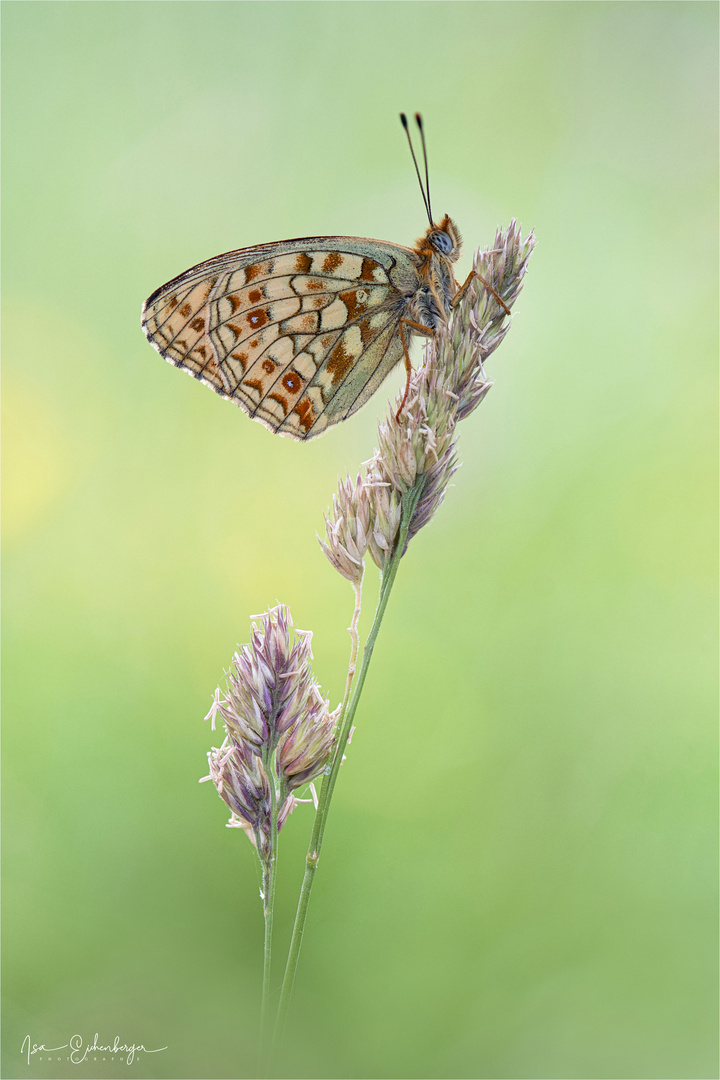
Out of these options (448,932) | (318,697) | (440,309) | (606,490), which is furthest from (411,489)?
(606,490)

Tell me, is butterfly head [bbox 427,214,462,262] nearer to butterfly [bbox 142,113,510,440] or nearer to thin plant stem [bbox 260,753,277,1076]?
butterfly [bbox 142,113,510,440]

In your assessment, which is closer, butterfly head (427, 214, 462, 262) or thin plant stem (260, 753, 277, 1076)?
thin plant stem (260, 753, 277, 1076)

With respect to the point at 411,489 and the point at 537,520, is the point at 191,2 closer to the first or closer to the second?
the point at 537,520

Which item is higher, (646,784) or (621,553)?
(621,553)
